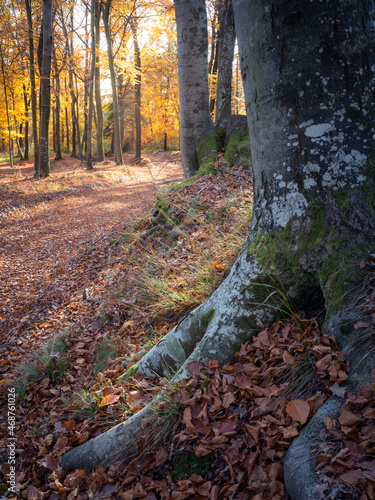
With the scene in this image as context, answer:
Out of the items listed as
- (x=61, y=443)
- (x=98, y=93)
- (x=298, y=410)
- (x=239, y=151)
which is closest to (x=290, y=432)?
(x=298, y=410)

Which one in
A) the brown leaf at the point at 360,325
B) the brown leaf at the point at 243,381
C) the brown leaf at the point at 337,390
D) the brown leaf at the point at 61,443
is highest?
the brown leaf at the point at 360,325

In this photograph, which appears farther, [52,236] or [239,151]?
[52,236]

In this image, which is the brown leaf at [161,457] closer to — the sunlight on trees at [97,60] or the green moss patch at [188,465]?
the green moss patch at [188,465]

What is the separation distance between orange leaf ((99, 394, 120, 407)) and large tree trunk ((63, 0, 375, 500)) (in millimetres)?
293

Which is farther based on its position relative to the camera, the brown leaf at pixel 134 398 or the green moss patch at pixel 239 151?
the green moss patch at pixel 239 151

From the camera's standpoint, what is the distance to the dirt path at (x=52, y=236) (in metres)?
4.74

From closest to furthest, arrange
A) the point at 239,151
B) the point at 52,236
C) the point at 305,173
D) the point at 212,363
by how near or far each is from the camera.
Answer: the point at 305,173
the point at 212,363
the point at 239,151
the point at 52,236

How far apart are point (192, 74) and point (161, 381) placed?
591cm

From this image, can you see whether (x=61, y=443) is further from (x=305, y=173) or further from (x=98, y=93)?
(x=98, y=93)

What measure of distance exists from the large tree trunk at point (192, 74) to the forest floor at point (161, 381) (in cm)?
123

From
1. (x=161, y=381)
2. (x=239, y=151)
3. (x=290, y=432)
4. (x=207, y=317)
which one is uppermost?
(x=239, y=151)

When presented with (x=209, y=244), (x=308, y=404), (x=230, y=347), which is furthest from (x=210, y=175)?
(x=308, y=404)

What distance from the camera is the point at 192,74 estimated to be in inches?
242

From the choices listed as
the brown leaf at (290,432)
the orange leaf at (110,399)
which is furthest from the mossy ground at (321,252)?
the orange leaf at (110,399)
